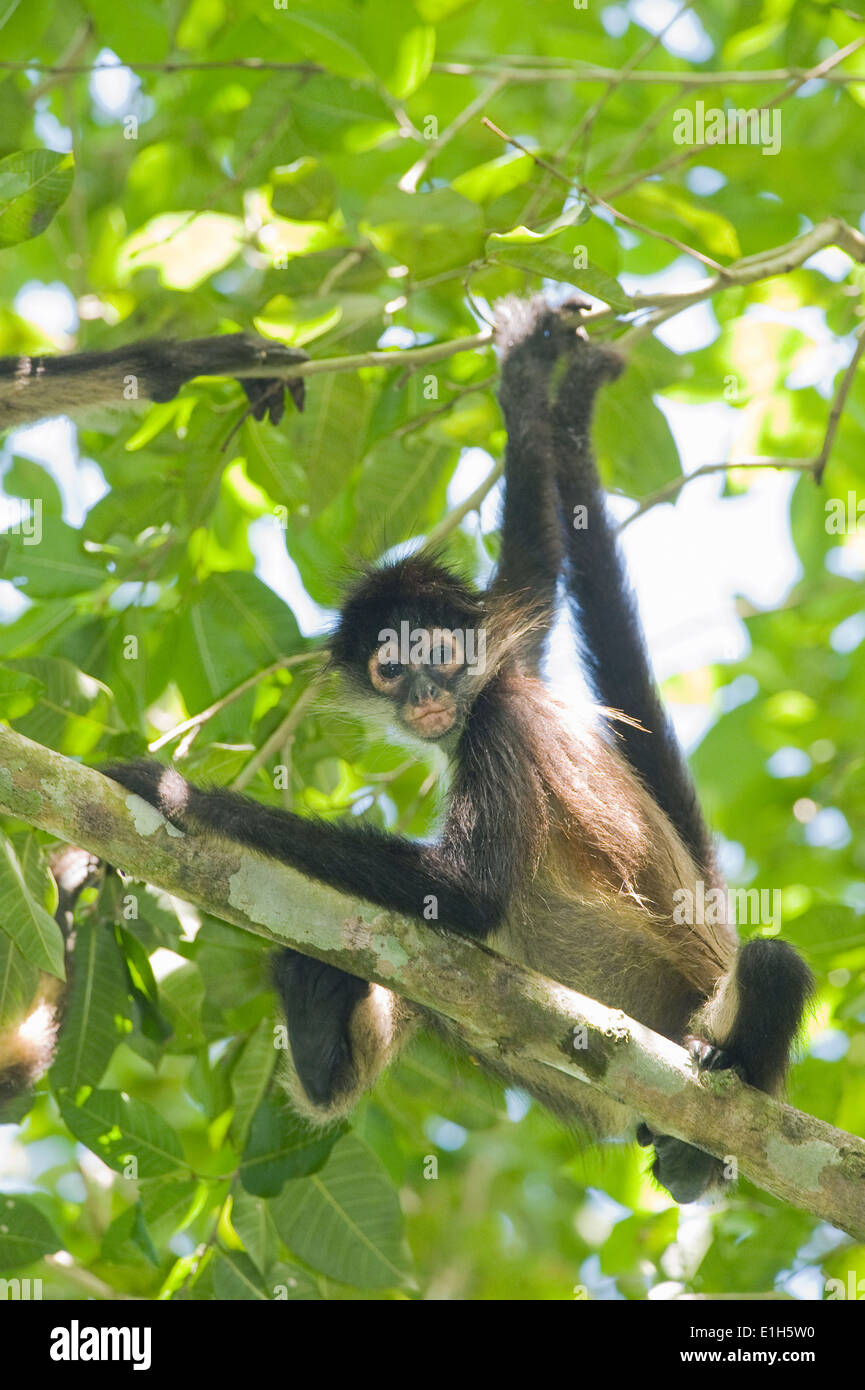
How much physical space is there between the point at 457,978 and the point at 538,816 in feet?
3.40

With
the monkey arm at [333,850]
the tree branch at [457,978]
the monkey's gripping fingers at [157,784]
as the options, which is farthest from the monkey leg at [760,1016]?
the monkey's gripping fingers at [157,784]

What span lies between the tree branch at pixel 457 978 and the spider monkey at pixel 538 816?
0.76 feet

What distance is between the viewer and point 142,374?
173 inches

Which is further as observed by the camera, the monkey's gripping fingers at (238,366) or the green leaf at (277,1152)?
the monkey's gripping fingers at (238,366)

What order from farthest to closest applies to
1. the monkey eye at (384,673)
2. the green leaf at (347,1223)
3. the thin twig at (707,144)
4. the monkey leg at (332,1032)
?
the monkey eye at (384,673) < the thin twig at (707,144) < the monkey leg at (332,1032) < the green leaf at (347,1223)

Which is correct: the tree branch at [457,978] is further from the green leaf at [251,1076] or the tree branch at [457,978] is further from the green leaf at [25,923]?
the green leaf at [251,1076]

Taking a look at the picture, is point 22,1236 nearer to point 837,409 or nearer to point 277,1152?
point 277,1152

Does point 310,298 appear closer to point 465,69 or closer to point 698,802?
point 465,69

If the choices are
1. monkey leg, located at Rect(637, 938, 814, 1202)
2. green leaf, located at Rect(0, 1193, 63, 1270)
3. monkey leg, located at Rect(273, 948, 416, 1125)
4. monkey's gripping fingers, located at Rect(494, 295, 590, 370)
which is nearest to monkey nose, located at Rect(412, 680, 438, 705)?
monkey leg, located at Rect(273, 948, 416, 1125)

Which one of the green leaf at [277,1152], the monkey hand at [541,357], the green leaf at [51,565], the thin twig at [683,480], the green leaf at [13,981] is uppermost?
the monkey hand at [541,357]

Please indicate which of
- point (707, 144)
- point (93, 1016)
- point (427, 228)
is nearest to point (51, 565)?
point (93, 1016)

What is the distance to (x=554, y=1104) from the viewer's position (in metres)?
4.34

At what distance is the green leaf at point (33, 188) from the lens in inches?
141

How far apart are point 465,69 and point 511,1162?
624 centimetres
